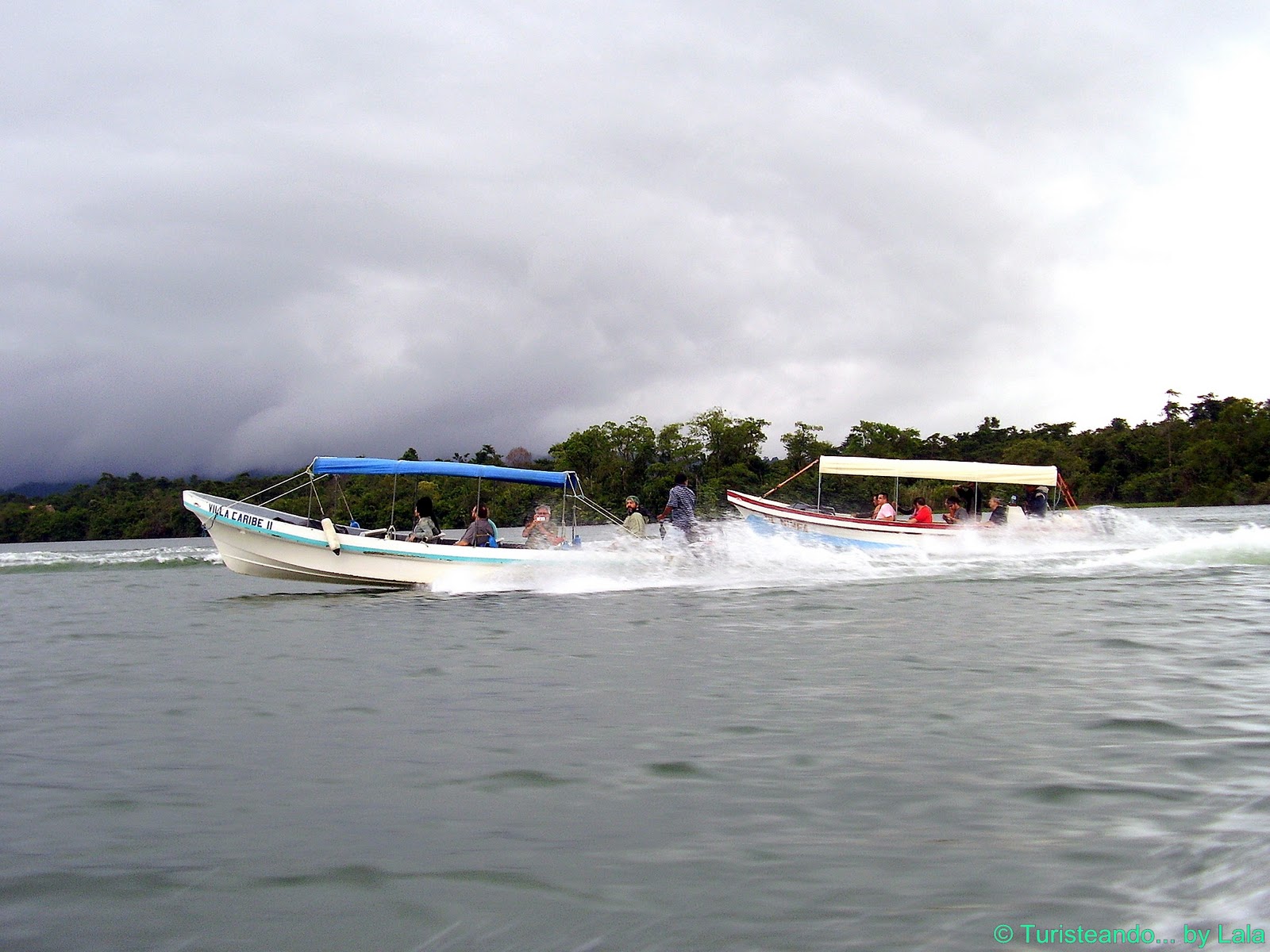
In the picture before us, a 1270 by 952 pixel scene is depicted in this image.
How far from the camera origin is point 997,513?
2373cm

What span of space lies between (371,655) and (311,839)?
6016 millimetres

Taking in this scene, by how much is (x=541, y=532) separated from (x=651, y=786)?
14430mm

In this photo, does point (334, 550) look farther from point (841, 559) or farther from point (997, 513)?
point (997, 513)

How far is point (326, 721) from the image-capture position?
284 inches

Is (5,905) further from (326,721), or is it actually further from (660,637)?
(660,637)

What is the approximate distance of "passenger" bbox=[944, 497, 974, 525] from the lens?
78.3 ft

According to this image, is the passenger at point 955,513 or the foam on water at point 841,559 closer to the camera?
the foam on water at point 841,559

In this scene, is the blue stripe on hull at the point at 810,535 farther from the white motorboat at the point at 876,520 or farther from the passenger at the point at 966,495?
the passenger at the point at 966,495

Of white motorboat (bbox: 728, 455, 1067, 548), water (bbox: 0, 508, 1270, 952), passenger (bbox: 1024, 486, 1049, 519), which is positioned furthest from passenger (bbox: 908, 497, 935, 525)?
water (bbox: 0, 508, 1270, 952)

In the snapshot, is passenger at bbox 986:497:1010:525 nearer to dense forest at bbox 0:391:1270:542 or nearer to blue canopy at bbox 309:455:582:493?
blue canopy at bbox 309:455:582:493

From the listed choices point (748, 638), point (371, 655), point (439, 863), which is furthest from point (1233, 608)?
point (439, 863)

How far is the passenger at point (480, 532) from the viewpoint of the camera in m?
19.1

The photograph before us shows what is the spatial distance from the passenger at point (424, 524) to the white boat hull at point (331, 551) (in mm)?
357

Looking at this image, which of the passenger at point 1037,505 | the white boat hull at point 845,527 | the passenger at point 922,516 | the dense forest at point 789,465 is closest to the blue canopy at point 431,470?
the white boat hull at point 845,527
